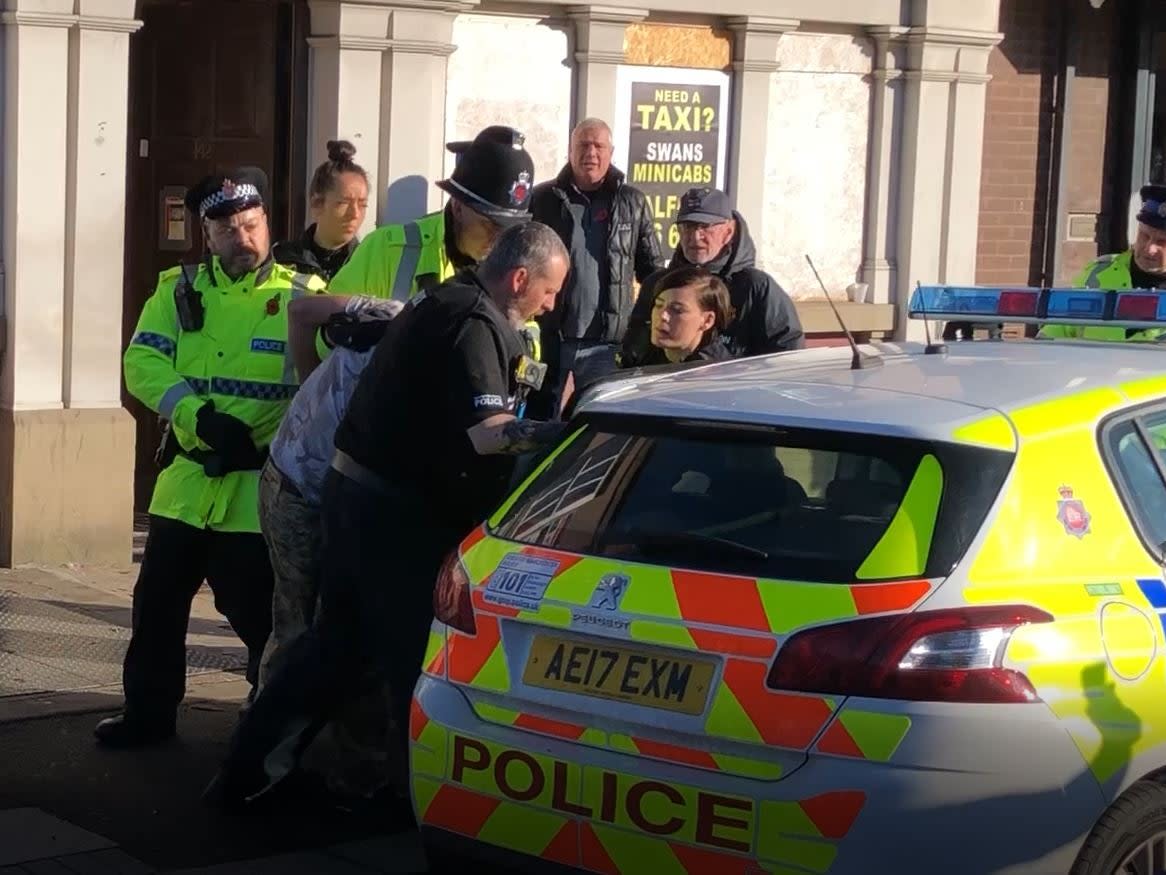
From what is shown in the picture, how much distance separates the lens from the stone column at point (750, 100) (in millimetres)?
10883

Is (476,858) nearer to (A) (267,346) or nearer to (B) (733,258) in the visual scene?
(A) (267,346)

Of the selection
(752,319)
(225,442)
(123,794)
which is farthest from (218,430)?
(752,319)

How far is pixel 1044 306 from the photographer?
5.61 metres

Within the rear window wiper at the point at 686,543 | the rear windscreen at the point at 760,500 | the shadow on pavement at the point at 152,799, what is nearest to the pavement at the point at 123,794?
the shadow on pavement at the point at 152,799

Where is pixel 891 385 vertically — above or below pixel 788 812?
above

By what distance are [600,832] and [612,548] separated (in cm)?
62

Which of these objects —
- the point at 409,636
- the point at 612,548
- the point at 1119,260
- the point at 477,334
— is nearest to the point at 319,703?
the point at 409,636

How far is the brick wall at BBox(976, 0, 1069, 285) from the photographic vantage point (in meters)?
12.6

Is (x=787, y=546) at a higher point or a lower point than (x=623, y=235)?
lower

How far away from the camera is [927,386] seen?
4.53 meters

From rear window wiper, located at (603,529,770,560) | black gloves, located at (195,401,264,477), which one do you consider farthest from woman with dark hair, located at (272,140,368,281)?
rear window wiper, located at (603,529,770,560)

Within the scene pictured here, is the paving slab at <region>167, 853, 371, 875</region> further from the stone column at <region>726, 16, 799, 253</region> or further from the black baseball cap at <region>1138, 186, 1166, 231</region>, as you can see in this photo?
the stone column at <region>726, 16, 799, 253</region>

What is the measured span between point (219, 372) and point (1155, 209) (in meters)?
3.49

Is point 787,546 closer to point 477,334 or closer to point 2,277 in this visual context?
point 477,334
